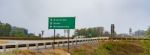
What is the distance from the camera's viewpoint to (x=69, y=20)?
4741cm

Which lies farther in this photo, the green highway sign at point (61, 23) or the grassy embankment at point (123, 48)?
the grassy embankment at point (123, 48)

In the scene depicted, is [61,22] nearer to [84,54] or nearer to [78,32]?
[84,54]

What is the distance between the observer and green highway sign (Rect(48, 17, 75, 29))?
46.1 m

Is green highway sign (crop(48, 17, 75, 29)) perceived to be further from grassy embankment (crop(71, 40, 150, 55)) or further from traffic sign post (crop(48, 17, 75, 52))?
grassy embankment (crop(71, 40, 150, 55))

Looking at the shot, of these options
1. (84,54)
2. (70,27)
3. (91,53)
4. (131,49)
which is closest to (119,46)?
(131,49)

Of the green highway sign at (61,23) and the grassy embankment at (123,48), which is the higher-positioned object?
the green highway sign at (61,23)

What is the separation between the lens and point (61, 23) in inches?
1850

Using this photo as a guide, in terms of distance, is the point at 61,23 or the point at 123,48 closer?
the point at 61,23

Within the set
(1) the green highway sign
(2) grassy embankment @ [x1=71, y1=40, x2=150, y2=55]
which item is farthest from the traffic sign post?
(2) grassy embankment @ [x1=71, y1=40, x2=150, y2=55]

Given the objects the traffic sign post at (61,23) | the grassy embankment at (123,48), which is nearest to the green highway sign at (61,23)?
the traffic sign post at (61,23)

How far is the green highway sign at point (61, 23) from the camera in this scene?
4606 cm

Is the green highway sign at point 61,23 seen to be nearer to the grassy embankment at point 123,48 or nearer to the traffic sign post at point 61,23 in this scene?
the traffic sign post at point 61,23

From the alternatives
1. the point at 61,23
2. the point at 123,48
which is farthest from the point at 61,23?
the point at 123,48

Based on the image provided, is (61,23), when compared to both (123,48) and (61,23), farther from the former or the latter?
(123,48)
